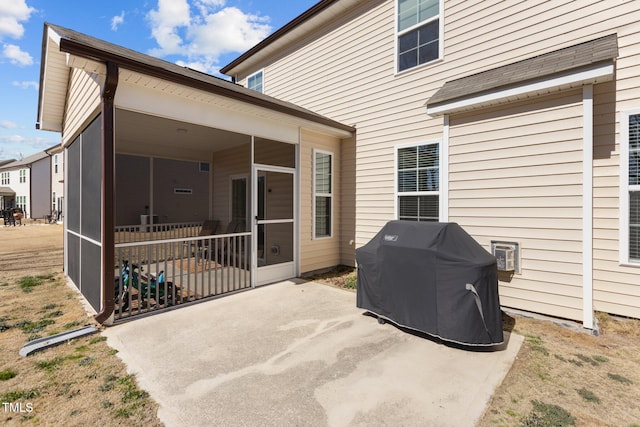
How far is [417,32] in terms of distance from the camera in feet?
18.4

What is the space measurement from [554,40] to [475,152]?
1.86m

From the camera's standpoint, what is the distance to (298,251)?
589cm

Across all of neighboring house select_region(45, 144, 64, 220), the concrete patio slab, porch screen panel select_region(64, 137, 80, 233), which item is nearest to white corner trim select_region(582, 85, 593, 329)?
the concrete patio slab

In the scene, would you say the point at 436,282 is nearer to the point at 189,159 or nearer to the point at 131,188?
the point at 189,159

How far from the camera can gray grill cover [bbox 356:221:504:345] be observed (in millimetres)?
2881

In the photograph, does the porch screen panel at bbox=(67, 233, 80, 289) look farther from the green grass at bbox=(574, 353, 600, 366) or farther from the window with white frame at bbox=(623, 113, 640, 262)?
→ the window with white frame at bbox=(623, 113, 640, 262)

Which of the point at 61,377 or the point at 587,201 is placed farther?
the point at 587,201

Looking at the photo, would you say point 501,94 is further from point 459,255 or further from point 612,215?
point 459,255

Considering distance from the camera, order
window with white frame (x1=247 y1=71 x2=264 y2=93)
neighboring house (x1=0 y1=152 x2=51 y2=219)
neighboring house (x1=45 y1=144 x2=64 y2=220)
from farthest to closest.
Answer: neighboring house (x1=0 y1=152 x2=51 y2=219) → neighboring house (x1=45 y1=144 x2=64 y2=220) → window with white frame (x1=247 y1=71 x2=264 y2=93)

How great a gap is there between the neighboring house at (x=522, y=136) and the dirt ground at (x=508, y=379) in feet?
1.83

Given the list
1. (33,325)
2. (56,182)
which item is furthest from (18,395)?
(56,182)

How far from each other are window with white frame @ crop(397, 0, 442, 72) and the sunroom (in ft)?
5.89

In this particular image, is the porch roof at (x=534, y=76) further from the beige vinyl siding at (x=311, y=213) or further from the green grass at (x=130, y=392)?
the green grass at (x=130, y=392)

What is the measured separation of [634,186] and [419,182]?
268 cm
